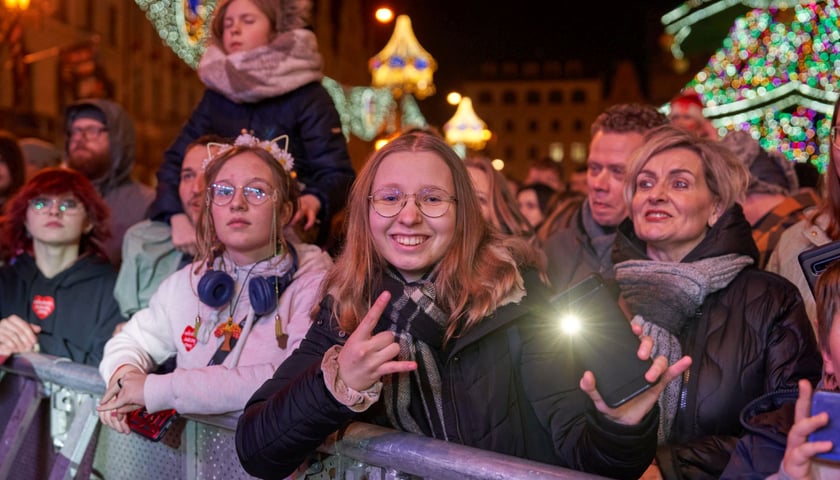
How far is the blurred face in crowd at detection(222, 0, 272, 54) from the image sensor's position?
462 cm

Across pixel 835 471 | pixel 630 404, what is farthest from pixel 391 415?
pixel 835 471

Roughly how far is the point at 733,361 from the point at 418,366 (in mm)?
1043

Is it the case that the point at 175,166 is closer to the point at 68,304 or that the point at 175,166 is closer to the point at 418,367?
the point at 68,304

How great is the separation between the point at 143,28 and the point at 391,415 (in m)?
32.9

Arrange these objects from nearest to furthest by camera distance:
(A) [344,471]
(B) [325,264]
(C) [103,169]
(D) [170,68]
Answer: (A) [344,471] → (B) [325,264] → (C) [103,169] → (D) [170,68]

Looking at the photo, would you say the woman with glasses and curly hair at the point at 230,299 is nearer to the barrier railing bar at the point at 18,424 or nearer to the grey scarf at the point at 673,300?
the barrier railing bar at the point at 18,424

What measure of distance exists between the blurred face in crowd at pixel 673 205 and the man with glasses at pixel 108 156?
3.69 meters

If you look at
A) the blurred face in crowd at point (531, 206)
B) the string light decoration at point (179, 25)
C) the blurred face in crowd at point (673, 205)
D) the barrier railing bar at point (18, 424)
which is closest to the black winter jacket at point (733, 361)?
the blurred face in crowd at point (673, 205)

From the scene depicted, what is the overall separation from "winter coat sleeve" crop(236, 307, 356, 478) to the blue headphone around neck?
595 millimetres

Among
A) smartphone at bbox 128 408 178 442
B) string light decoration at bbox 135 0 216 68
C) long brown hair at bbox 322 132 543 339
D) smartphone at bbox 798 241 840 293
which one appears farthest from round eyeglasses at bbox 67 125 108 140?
string light decoration at bbox 135 0 216 68

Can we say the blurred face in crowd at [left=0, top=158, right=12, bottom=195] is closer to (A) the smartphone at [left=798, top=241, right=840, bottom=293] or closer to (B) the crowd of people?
(B) the crowd of people

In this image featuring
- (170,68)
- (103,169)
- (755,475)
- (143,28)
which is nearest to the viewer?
(755,475)

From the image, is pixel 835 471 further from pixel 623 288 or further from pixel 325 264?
pixel 325 264

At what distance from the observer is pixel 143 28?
3303cm
